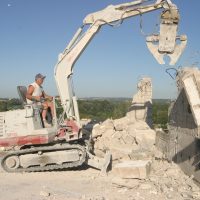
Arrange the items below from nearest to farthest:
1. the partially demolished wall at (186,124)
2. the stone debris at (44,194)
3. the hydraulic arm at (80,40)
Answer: the stone debris at (44,194), the partially demolished wall at (186,124), the hydraulic arm at (80,40)

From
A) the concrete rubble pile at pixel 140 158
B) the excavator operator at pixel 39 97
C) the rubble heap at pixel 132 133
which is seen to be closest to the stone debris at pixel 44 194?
the concrete rubble pile at pixel 140 158

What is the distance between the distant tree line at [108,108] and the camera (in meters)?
14.4

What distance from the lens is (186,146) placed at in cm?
920

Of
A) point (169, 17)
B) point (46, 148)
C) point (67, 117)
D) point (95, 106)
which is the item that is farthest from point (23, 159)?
point (95, 106)

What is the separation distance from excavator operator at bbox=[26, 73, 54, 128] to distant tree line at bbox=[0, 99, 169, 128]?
528 millimetres

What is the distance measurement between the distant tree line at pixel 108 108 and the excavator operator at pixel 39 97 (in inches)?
20.8

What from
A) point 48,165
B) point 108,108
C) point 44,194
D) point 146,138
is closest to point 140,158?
point 146,138

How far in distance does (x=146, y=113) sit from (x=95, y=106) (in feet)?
81.8

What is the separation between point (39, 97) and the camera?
409 inches

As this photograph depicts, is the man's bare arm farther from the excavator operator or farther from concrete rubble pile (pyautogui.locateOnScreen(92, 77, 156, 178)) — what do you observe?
concrete rubble pile (pyautogui.locateOnScreen(92, 77, 156, 178))

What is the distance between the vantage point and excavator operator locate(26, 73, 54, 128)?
34.0 feet

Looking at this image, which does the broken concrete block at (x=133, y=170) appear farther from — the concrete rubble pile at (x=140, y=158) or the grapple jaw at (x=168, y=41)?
the grapple jaw at (x=168, y=41)

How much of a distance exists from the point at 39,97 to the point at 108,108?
97.2ft

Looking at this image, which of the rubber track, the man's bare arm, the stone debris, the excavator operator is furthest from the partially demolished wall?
the man's bare arm
